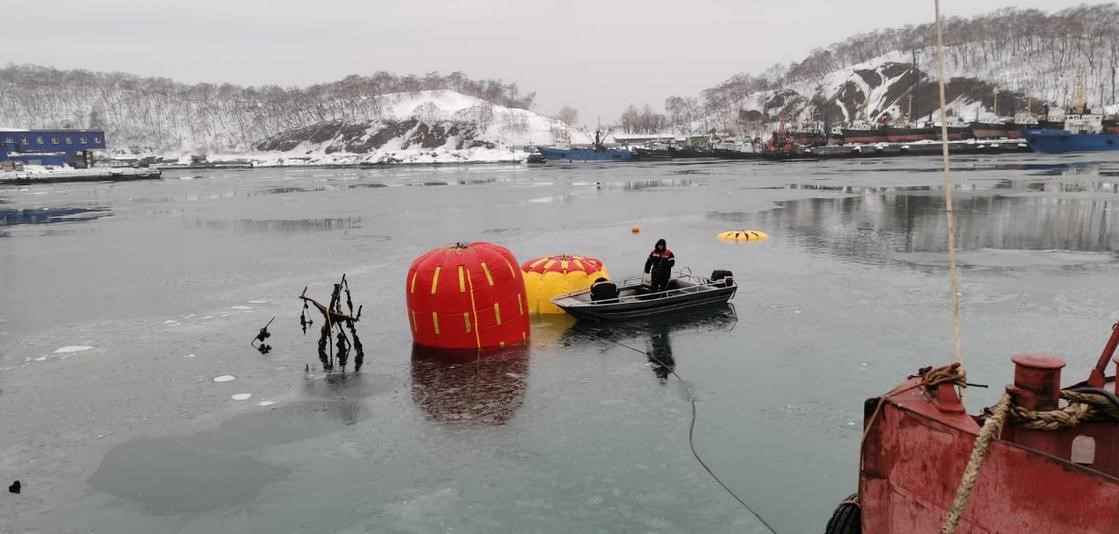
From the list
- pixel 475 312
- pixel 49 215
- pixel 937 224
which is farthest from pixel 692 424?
pixel 49 215

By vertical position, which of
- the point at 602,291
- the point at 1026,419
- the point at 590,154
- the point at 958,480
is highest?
the point at 590,154

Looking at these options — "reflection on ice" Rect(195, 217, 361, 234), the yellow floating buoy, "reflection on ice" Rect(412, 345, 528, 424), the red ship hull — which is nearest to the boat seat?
"reflection on ice" Rect(412, 345, 528, 424)

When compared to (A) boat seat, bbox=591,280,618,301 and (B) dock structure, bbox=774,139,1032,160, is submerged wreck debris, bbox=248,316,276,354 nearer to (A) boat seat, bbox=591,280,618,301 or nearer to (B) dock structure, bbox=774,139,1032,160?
(A) boat seat, bbox=591,280,618,301

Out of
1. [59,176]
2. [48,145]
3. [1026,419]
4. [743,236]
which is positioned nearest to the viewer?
[1026,419]

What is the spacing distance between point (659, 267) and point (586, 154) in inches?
5014

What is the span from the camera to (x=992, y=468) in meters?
4.43

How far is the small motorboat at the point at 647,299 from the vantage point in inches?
573

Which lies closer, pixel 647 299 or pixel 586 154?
pixel 647 299

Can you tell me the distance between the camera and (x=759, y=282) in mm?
18594

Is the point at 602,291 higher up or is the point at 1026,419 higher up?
the point at 1026,419

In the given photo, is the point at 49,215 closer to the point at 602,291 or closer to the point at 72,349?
the point at 72,349

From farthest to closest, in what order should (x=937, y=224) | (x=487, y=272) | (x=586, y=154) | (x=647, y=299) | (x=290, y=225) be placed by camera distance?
(x=586, y=154)
(x=290, y=225)
(x=937, y=224)
(x=647, y=299)
(x=487, y=272)

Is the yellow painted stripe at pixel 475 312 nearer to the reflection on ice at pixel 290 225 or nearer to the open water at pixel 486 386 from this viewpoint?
the open water at pixel 486 386

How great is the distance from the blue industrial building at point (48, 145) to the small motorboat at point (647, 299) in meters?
115
